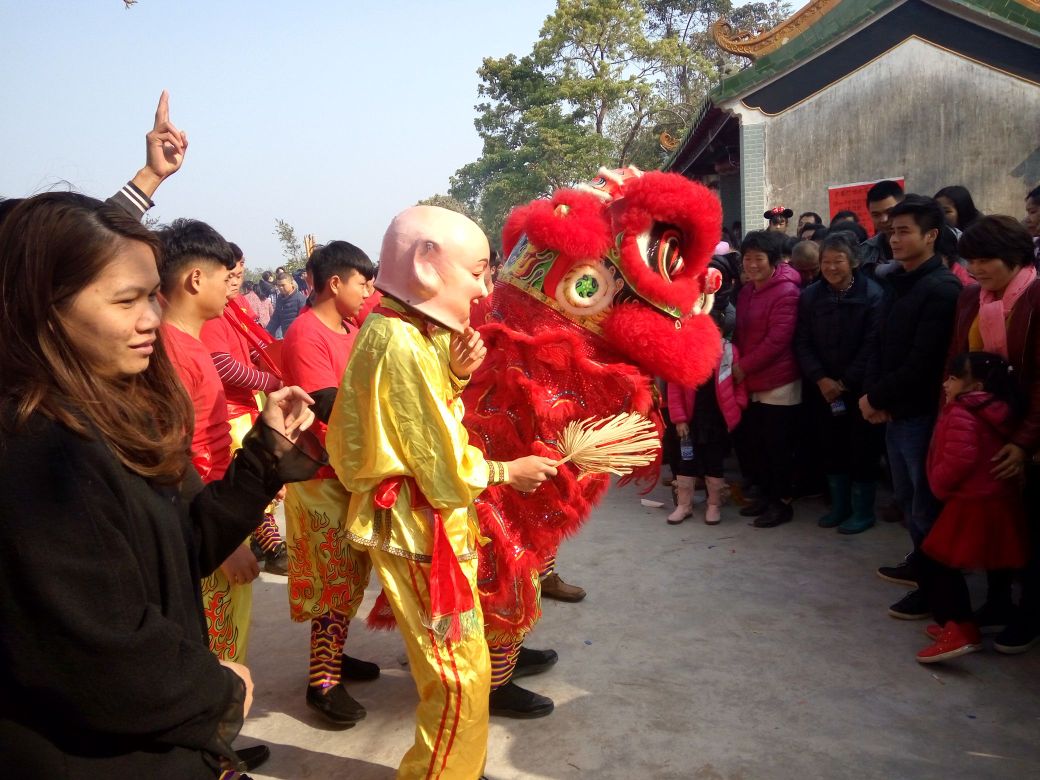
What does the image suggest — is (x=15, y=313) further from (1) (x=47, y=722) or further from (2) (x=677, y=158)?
(2) (x=677, y=158)

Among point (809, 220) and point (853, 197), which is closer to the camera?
point (809, 220)

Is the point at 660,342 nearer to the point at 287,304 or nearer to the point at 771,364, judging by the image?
the point at 771,364

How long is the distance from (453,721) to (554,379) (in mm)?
1075

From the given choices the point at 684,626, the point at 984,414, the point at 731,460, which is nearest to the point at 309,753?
the point at 684,626

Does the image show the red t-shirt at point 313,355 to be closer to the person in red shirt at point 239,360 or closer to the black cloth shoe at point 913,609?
the person in red shirt at point 239,360

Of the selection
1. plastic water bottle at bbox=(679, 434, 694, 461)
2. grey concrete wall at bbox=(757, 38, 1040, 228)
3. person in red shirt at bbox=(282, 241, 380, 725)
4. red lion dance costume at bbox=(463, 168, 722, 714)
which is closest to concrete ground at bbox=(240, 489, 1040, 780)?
person in red shirt at bbox=(282, 241, 380, 725)

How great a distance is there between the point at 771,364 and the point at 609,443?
2738 millimetres

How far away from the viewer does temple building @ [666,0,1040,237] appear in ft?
29.0

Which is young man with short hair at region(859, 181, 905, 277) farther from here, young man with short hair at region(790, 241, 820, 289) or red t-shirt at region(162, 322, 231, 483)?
red t-shirt at region(162, 322, 231, 483)

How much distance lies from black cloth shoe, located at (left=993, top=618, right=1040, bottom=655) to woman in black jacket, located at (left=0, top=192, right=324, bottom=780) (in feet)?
9.83

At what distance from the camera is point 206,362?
8.16 feet

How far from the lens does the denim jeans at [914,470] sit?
11.3 ft

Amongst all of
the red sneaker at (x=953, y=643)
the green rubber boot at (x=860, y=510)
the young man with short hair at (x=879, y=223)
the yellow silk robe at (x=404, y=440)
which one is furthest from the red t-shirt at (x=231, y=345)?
the young man with short hair at (x=879, y=223)

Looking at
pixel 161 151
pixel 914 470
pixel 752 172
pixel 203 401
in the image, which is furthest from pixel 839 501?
pixel 752 172
